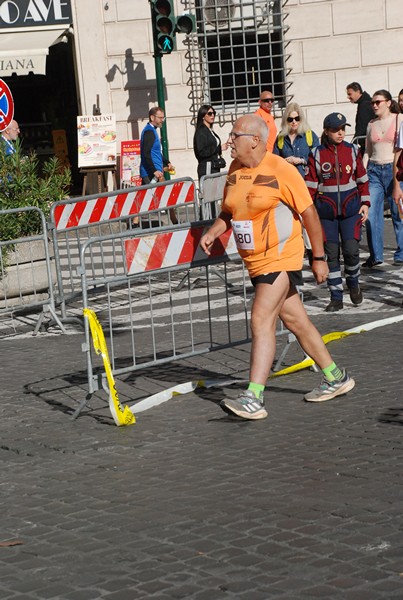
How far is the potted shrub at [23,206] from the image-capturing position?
11.8 m

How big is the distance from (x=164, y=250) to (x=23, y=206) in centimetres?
421

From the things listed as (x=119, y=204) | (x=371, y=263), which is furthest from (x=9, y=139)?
(x=371, y=263)

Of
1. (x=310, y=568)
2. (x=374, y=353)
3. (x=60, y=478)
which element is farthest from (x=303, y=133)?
(x=310, y=568)

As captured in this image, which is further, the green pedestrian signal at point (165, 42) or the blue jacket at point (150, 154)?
the green pedestrian signal at point (165, 42)

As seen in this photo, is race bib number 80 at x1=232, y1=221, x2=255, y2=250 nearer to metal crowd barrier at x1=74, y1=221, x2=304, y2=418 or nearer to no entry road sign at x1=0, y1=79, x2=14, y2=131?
metal crowd barrier at x1=74, y1=221, x2=304, y2=418

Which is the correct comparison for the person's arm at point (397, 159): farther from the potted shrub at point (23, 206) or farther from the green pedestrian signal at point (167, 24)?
the green pedestrian signal at point (167, 24)

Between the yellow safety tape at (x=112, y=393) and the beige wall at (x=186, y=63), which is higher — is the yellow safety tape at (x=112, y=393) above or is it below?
below

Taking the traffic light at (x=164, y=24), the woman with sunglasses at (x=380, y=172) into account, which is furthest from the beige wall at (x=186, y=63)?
the woman with sunglasses at (x=380, y=172)

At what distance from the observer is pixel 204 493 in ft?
20.3

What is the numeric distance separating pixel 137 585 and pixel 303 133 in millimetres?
8819

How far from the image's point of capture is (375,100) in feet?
42.6

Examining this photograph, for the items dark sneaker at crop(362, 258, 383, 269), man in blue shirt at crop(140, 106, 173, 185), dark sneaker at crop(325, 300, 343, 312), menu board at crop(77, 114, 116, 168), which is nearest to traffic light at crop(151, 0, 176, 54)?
man in blue shirt at crop(140, 106, 173, 185)

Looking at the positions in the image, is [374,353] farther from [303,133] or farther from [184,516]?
[303,133]

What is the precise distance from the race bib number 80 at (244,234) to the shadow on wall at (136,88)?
596 inches
